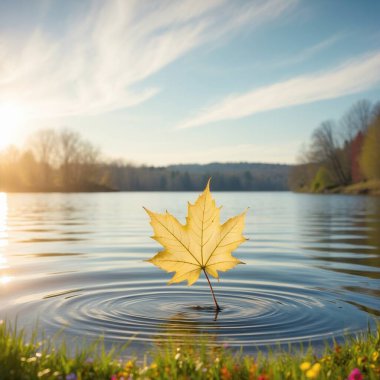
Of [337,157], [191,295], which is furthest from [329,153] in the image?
[191,295]

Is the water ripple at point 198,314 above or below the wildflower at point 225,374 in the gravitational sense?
below

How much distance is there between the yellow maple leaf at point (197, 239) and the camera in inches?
199

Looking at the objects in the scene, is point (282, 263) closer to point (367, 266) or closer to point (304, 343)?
point (367, 266)

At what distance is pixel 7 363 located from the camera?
420cm

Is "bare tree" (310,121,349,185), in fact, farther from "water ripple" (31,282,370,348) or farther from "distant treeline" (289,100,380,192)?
"water ripple" (31,282,370,348)

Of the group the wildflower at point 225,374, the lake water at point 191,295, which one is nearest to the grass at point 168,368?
the wildflower at point 225,374

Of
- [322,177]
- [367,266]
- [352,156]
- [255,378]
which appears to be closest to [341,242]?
[367,266]

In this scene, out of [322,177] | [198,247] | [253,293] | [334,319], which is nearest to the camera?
[198,247]

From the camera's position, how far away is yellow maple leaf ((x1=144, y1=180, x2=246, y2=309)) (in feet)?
16.6

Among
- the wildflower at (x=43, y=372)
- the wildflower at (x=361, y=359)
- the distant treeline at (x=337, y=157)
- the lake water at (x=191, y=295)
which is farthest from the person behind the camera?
the distant treeline at (x=337, y=157)

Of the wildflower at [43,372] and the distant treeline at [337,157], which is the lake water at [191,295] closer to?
the wildflower at [43,372]

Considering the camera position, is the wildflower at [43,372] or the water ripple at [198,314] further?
the water ripple at [198,314]

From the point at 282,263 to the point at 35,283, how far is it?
598cm

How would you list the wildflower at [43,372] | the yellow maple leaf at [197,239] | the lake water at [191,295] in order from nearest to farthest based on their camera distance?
the wildflower at [43,372] < the yellow maple leaf at [197,239] < the lake water at [191,295]
